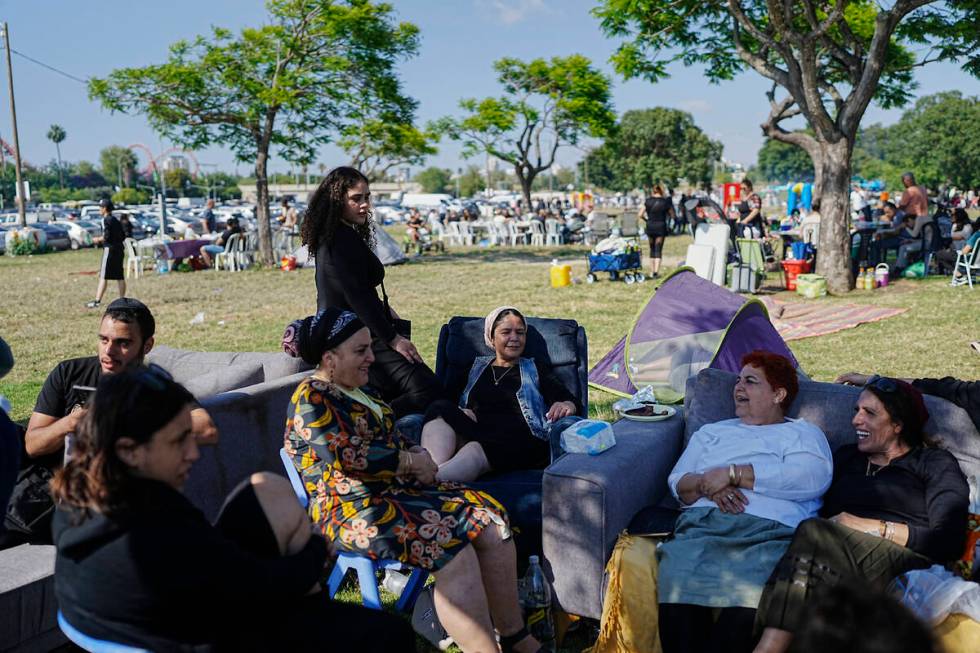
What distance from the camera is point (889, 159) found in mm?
77000

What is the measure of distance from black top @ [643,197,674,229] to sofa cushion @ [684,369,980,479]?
11542 mm

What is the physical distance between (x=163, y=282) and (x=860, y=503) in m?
16.1

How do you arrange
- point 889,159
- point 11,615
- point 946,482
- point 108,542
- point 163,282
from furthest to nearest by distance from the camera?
point 889,159 < point 163,282 < point 946,482 < point 11,615 < point 108,542

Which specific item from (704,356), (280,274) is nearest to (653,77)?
(280,274)

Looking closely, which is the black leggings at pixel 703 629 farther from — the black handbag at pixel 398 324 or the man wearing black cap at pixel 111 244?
the man wearing black cap at pixel 111 244

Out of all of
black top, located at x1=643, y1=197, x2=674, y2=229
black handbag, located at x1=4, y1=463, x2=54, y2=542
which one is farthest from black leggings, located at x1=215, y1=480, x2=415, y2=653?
black top, located at x1=643, y1=197, x2=674, y2=229

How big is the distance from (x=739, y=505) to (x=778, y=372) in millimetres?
668

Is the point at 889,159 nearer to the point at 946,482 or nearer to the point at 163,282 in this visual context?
the point at 163,282

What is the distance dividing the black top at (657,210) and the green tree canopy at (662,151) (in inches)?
1810

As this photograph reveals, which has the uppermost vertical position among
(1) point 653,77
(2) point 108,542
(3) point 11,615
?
(1) point 653,77

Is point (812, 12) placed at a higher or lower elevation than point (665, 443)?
higher

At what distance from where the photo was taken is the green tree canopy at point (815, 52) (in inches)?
472

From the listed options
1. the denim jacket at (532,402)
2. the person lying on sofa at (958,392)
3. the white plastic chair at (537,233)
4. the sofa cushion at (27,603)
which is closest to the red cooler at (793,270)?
the denim jacket at (532,402)

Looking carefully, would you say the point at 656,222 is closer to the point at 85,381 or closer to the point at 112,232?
the point at 112,232
